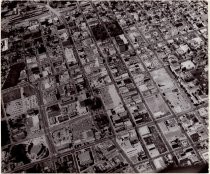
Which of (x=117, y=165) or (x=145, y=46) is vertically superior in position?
(x=145, y=46)

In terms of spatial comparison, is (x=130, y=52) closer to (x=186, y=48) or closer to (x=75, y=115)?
(x=186, y=48)

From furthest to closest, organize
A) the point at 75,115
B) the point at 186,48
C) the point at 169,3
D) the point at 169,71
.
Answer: the point at 169,3 < the point at 186,48 < the point at 169,71 < the point at 75,115

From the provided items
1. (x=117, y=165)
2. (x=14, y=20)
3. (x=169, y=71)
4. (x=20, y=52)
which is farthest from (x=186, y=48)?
(x=14, y=20)

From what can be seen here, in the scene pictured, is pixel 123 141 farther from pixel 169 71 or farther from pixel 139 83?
pixel 169 71

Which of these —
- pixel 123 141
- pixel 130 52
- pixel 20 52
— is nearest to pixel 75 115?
pixel 123 141

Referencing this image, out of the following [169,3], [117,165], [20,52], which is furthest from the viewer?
[169,3]

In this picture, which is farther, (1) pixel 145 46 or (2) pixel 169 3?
(2) pixel 169 3
